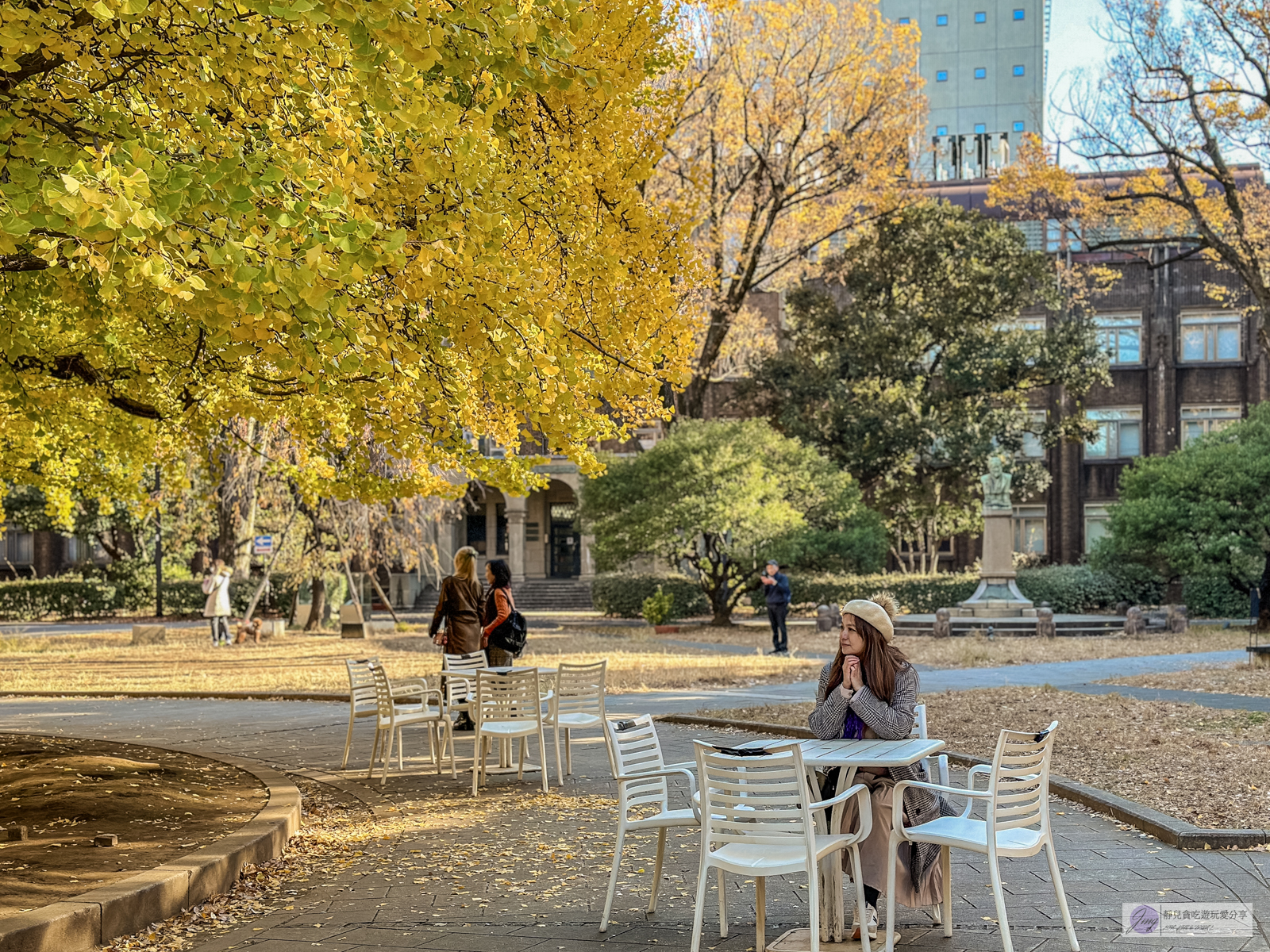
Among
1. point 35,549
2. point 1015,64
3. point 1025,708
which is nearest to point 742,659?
point 1025,708

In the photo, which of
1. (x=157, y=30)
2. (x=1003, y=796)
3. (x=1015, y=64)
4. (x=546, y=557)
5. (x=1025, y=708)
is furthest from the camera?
(x=1015, y=64)

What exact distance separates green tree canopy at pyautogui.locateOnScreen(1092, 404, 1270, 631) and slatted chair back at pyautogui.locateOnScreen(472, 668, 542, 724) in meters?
26.5

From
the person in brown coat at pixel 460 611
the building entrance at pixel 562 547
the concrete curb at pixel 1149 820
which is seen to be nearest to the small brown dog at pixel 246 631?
the person in brown coat at pixel 460 611

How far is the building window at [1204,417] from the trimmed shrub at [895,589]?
14.2 meters

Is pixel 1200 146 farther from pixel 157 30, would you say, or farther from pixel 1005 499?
pixel 157 30

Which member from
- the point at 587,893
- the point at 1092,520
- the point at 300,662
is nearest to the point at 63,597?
the point at 300,662

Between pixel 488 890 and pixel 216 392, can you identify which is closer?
pixel 488 890

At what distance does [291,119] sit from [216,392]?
4.81 meters

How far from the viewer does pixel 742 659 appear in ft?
72.2

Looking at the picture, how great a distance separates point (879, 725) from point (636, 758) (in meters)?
1.40

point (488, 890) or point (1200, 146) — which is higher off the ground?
point (1200, 146)

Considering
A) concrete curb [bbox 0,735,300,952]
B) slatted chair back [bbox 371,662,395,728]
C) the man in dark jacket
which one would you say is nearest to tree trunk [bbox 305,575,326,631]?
the man in dark jacket

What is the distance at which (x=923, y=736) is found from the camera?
7.05 meters

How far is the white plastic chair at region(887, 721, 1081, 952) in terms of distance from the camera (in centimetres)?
561
